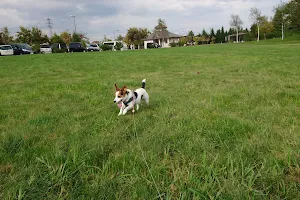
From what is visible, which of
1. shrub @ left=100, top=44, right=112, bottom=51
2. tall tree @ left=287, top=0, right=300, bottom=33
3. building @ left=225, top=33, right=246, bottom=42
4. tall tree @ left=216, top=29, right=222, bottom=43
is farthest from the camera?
building @ left=225, top=33, right=246, bottom=42

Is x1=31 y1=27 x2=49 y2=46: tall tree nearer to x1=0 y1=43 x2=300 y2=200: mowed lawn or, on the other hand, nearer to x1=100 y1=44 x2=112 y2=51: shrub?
x1=100 y1=44 x2=112 y2=51: shrub

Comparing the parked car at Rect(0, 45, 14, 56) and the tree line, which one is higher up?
the tree line

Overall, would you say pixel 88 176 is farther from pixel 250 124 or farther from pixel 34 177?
pixel 250 124

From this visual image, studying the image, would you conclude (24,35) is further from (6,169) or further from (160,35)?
(6,169)

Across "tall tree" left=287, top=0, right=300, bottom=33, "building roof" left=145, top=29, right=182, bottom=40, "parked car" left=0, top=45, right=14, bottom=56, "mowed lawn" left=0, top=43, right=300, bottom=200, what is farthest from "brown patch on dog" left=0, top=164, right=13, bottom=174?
"building roof" left=145, top=29, right=182, bottom=40

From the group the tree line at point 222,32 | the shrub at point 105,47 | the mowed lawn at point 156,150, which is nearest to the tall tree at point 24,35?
the tree line at point 222,32

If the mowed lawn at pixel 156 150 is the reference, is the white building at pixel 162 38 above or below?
above

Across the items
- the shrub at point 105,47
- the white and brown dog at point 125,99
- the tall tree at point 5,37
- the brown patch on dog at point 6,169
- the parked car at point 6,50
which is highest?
the tall tree at point 5,37

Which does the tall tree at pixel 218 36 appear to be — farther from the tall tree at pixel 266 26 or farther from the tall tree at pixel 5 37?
the tall tree at pixel 5 37

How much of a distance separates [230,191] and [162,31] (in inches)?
3490

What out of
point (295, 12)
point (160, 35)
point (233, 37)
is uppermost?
point (160, 35)

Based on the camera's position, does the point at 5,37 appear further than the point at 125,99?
Yes

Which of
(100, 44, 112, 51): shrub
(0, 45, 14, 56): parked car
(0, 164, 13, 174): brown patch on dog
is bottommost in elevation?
(0, 164, 13, 174): brown patch on dog

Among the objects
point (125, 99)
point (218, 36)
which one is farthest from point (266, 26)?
point (125, 99)
